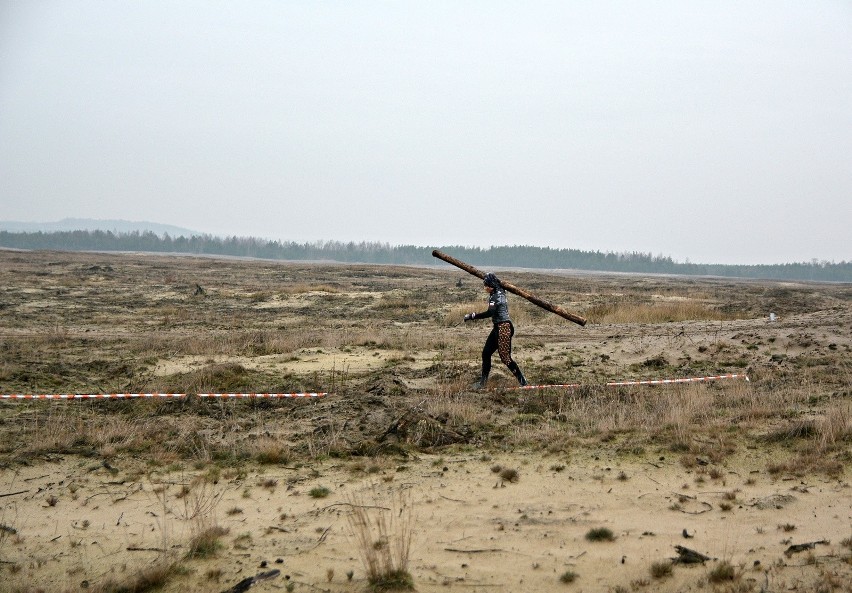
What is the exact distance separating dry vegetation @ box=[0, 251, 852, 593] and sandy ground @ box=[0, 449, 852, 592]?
4cm

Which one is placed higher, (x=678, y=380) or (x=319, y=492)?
(x=678, y=380)

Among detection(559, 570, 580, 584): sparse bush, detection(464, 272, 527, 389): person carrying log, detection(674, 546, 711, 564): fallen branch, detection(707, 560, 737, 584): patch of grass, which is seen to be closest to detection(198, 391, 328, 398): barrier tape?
detection(464, 272, 527, 389): person carrying log

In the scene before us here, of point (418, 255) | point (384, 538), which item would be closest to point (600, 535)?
point (384, 538)

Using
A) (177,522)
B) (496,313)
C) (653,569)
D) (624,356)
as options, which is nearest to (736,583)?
(653,569)

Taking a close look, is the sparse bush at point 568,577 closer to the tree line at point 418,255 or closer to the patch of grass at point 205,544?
the patch of grass at point 205,544

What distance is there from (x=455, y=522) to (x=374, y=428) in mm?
3002

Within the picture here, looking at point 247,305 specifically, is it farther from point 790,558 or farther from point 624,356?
point 790,558

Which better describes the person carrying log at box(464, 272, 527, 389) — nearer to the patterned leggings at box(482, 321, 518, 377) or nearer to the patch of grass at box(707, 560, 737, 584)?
the patterned leggings at box(482, 321, 518, 377)

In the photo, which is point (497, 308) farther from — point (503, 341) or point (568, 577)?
point (568, 577)

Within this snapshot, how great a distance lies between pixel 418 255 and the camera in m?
132

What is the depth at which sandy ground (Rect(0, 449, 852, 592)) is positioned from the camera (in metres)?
5.23

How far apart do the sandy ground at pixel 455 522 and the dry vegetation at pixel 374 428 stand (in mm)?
39

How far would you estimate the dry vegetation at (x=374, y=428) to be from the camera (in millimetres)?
5570

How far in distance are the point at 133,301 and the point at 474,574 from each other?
2717cm
